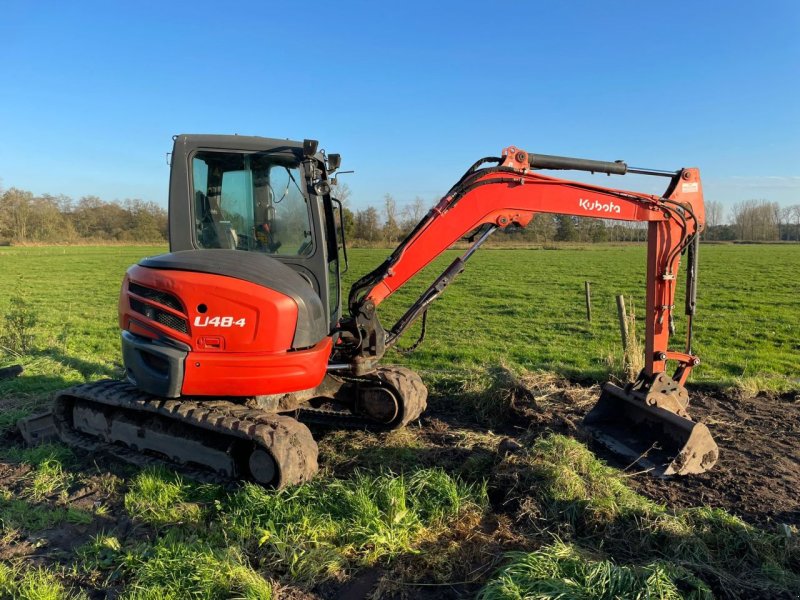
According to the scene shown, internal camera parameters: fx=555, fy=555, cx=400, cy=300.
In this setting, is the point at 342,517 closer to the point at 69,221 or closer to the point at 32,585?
the point at 32,585

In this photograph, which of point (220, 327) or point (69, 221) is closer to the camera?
point (220, 327)

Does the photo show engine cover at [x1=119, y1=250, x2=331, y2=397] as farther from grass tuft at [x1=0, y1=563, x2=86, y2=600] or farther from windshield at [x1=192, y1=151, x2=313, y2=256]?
grass tuft at [x1=0, y1=563, x2=86, y2=600]

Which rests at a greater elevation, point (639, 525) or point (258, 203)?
point (258, 203)

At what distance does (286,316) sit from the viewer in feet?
14.5

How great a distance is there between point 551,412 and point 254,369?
369cm

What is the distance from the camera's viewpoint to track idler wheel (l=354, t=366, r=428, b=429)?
5.68 m

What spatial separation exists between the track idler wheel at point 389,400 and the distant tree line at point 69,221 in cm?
5701

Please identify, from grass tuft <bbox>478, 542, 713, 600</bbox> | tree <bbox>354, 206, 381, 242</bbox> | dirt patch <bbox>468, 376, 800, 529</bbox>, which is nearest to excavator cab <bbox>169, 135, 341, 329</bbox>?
grass tuft <bbox>478, 542, 713, 600</bbox>

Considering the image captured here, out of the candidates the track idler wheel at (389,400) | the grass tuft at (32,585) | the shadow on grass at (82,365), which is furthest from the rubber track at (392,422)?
the shadow on grass at (82,365)

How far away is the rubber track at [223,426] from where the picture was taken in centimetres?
417

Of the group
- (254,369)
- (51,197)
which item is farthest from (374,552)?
(51,197)

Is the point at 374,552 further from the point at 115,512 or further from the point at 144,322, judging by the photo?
the point at 144,322

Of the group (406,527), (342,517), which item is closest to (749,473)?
(406,527)

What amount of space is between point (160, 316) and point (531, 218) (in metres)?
3.38
